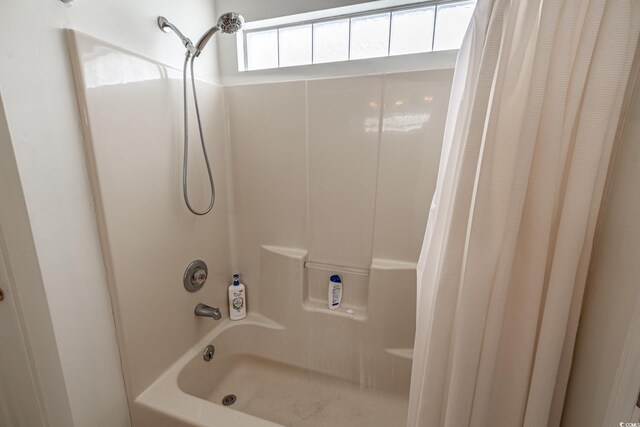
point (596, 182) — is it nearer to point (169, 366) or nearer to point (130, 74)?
point (130, 74)

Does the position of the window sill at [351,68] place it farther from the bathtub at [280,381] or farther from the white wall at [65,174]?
the bathtub at [280,381]

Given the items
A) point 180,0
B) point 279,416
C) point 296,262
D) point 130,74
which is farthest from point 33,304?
point 180,0

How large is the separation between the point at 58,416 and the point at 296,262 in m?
1.00

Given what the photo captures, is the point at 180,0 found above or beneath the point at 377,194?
above

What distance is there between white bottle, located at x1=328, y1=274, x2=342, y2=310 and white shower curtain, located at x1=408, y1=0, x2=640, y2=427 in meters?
0.77

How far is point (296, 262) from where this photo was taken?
1.46 meters

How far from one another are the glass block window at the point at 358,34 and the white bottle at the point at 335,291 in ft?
3.70

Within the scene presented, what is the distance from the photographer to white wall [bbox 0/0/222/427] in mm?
678

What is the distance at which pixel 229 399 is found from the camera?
4.57 ft

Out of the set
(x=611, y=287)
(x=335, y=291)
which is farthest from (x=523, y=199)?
(x=335, y=291)

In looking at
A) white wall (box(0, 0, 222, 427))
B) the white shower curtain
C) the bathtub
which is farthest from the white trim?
the bathtub

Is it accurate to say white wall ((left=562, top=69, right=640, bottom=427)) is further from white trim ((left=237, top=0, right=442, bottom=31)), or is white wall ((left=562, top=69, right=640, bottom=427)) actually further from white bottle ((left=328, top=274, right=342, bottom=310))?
white trim ((left=237, top=0, right=442, bottom=31))

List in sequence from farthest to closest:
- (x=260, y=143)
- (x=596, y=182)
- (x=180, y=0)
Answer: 1. (x=260, y=143)
2. (x=180, y=0)
3. (x=596, y=182)

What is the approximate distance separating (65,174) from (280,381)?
138cm
